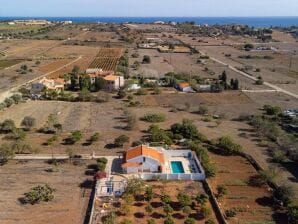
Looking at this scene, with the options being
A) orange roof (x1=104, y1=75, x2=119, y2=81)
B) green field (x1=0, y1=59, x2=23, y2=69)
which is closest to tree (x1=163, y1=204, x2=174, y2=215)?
orange roof (x1=104, y1=75, x2=119, y2=81)

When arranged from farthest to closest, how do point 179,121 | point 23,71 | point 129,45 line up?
point 129,45, point 23,71, point 179,121

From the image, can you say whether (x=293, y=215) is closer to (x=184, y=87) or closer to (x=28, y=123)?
(x=28, y=123)

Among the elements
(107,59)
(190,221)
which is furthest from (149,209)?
(107,59)

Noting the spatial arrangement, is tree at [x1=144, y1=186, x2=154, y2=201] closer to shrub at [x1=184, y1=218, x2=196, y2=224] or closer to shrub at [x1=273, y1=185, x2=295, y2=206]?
shrub at [x1=184, y1=218, x2=196, y2=224]

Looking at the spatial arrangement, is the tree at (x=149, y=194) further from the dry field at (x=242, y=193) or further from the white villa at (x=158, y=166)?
the dry field at (x=242, y=193)

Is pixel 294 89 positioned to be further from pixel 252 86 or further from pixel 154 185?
pixel 154 185

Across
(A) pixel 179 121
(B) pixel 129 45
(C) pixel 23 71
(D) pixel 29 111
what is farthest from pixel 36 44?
(A) pixel 179 121
